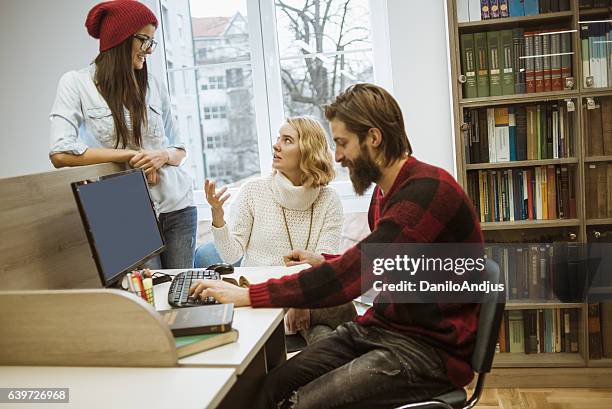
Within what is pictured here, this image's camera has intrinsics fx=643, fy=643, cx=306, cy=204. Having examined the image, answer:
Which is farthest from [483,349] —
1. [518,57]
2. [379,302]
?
[518,57]

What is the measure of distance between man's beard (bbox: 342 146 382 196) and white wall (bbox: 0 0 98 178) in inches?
90.6

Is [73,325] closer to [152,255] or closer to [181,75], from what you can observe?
[152,255]

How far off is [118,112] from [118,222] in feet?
1.95

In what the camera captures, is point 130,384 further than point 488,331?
No

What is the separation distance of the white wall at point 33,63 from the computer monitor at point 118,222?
6.28ft

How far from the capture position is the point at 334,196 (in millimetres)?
2412

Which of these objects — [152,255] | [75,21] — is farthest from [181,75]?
[152,255]

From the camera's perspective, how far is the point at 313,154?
2369 millimetres

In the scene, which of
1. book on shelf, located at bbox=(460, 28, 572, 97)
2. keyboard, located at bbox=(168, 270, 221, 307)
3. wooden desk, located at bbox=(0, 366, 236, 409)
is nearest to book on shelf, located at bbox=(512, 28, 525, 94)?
book on shelf, located at bbox=(460, 28, 572, 97)

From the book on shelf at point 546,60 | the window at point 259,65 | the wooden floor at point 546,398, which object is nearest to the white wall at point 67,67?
the window at point 259,65

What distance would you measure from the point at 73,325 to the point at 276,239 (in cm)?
116

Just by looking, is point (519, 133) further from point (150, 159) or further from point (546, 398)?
point (150, 159)

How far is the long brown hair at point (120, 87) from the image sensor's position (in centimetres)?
212

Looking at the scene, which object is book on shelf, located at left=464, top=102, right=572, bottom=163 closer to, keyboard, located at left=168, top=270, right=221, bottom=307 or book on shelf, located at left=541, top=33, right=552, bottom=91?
book on shelf, located at left=541, top=33, right=552, bottom=91
